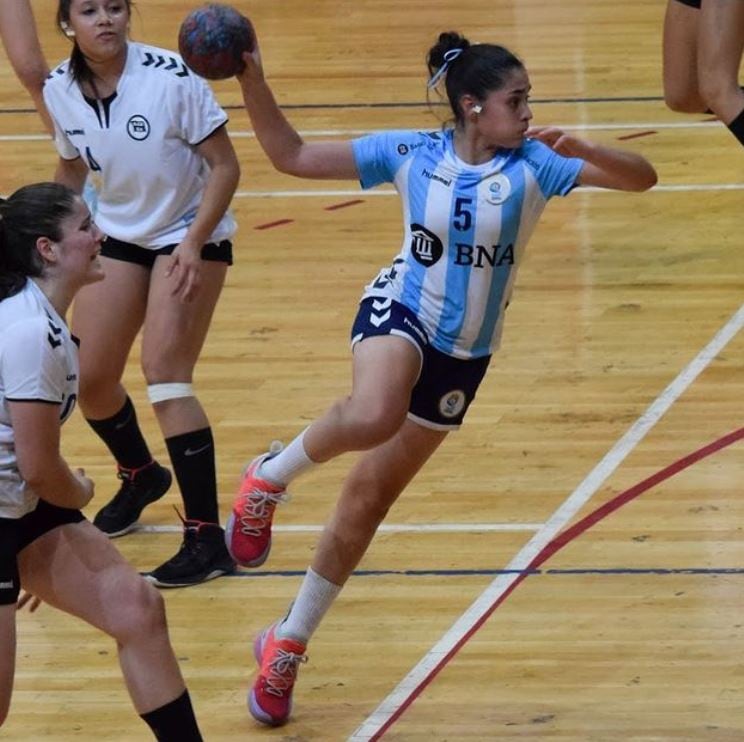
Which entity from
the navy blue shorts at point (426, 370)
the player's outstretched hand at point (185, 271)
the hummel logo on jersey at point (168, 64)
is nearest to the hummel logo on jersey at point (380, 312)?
the navy blue shorts at point (426, 370)

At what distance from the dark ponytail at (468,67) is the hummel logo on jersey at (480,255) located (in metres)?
0.40

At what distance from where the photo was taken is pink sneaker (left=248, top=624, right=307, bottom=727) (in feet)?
18.6

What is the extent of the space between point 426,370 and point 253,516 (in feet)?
2.39

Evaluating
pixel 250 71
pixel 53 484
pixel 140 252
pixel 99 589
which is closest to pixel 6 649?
pixel 99 589

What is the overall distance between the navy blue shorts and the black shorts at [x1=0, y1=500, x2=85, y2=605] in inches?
48.4

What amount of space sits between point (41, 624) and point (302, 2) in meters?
11.0

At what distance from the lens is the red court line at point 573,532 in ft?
19.3

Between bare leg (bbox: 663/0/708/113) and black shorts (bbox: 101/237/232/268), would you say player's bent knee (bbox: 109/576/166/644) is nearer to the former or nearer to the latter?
black shorts (bbox: 101/237/232/268)

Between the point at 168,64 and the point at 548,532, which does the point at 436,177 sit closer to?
the point at 168,64

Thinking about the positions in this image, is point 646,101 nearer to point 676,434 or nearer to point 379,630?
point 676,434

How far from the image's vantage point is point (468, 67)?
5625mm

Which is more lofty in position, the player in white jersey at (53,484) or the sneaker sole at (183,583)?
the player in white jersey at (53,484)

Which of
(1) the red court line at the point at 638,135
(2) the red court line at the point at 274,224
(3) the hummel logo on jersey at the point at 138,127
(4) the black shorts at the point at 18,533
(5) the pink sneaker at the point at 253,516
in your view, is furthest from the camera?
(1) the red court line at the point at 638,135

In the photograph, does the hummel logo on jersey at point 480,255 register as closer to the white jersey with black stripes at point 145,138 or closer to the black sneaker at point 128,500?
the white jersey with black stripes at point 145,138
